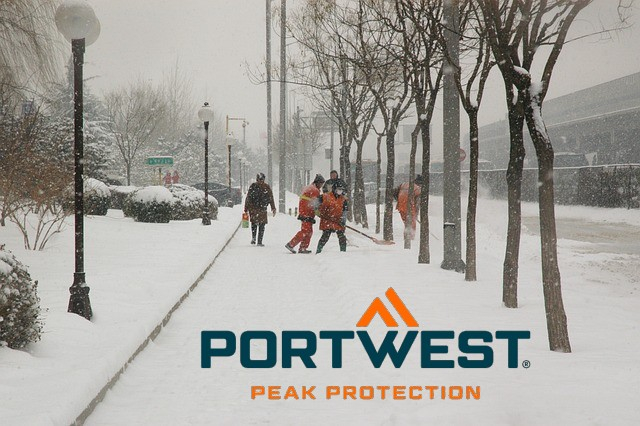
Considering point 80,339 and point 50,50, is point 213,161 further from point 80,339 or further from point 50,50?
point 80,339

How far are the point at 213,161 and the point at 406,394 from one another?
73.6 meters

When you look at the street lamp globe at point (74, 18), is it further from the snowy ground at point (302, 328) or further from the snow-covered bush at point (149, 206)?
the snow-covered bush at point (149, 206)

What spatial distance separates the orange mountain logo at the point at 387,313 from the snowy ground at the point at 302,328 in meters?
0.11

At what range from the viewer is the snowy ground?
423 cm

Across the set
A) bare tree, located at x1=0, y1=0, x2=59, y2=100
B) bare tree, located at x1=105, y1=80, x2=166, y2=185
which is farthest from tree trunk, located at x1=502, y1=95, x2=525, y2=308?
bare tree, located at x1=105, y1=80, x2=166, y2=185

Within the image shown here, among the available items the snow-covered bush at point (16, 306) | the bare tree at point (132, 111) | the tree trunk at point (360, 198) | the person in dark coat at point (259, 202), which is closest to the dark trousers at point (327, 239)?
the person in dark coat at point (259, 202)

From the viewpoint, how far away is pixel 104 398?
473 cm

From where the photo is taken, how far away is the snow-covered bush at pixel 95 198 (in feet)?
62.7

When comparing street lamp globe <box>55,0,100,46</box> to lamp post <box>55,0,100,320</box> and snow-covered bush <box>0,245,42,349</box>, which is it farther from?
snow-covered bush <box>0,245,42,349</box>

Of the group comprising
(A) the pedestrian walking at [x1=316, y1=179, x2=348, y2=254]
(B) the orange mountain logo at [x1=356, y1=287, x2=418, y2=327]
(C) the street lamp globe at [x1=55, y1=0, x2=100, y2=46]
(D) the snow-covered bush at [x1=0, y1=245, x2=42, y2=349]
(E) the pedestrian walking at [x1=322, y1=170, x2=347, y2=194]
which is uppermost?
(C) the street lamp globe at [x1=55, y1=0, x2=100, y2=46]

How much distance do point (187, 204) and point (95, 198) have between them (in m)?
3.86

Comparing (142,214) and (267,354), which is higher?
(142,214)

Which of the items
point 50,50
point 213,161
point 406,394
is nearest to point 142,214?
Answer: point 50,50

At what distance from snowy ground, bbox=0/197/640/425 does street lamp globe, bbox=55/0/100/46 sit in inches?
118
